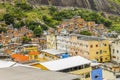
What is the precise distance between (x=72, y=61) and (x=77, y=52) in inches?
666

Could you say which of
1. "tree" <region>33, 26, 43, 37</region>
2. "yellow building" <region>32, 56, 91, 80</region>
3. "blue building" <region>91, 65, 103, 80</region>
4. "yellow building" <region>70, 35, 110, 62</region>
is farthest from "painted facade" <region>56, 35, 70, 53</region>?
"yellow building" <region>32, 56, 91, 80</region>

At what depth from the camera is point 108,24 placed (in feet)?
267

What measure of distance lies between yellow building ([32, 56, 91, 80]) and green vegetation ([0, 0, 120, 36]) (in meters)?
33.6

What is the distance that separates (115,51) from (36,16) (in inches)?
1477

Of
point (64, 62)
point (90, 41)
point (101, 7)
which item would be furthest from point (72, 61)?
point (101, 7)

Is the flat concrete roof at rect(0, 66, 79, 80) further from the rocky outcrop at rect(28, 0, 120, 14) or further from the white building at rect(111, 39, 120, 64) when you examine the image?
the rocky outcrop at rect(28, 0, 120, 14)

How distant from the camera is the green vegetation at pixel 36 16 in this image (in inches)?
2601

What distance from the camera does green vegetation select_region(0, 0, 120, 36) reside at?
66062 millimetres

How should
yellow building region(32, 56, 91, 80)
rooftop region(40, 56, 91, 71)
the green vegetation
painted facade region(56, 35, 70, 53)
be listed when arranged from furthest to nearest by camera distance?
1. the green vegetation
2. painted facade region(56, 35, 70, 53)
3. yellow building region(32, 56, 91, 80)
4. rooftop region(40, 56, 91, 71)

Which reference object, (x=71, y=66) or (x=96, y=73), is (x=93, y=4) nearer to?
(x=96, y=73)

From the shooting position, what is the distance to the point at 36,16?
7325cm

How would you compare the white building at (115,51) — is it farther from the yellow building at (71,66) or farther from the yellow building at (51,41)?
the yellow building at (71,66)

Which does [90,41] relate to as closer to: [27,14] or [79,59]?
[79,59]

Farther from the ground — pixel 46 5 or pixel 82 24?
pixel 46 5
